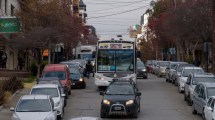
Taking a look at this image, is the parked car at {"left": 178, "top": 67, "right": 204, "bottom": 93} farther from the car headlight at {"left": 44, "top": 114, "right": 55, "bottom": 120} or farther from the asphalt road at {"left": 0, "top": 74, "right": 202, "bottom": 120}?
the car headlight at {"left": 44, "top": 114, "right": 55, "bottom": 120}

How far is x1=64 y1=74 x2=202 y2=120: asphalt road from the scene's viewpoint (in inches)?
1048

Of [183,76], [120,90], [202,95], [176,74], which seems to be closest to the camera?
[202,95]

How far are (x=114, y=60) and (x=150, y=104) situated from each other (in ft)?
18.8

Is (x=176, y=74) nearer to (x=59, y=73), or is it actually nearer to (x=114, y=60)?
(x=114, y=60)

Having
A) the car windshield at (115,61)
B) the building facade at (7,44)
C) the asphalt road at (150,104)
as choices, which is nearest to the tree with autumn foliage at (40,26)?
the building facade at (7,44)

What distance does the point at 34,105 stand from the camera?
22.3 meters

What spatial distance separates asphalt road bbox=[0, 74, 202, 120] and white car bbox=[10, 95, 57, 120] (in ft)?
10.7

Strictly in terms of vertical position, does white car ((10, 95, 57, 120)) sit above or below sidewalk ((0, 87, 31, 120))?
above

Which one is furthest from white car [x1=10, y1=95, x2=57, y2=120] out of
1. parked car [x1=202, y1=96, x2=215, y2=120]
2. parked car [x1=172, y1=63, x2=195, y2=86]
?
parked car [x1=172, y1=63, x2=195, y2=86]

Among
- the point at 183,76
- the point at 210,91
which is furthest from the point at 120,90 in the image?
the point at 183,76

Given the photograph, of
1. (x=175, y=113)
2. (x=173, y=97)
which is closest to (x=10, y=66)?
(x=173, y=97)

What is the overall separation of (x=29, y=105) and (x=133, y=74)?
1469 cm

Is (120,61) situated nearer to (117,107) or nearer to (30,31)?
(117,107)

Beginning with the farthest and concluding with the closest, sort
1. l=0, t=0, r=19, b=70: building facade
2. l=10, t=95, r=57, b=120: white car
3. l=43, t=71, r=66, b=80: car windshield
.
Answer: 1. l=0, t=0, r=19, b=70: building facade
2. l=43, t=71, r=66, b=80: car windshield
3. l=10, t=95, r=57, b=120: white car
